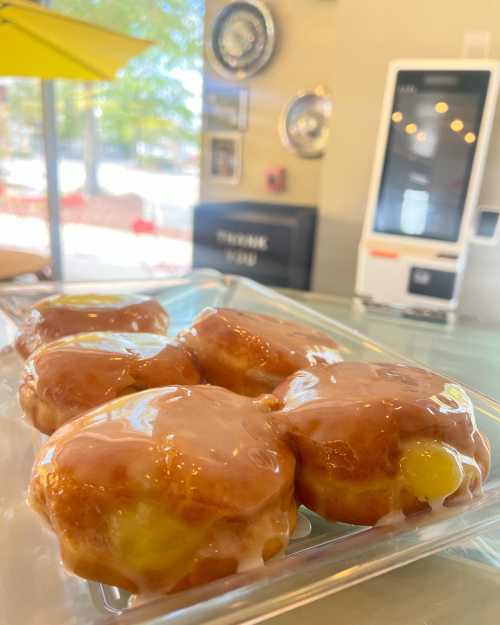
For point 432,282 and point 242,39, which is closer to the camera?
point 432,282

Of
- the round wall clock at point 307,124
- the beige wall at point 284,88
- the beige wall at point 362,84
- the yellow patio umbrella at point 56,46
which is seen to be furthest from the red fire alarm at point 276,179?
the yellow patio umbrella at point 56,46

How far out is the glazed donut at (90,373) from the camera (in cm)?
49

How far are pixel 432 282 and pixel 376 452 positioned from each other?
5.81ft

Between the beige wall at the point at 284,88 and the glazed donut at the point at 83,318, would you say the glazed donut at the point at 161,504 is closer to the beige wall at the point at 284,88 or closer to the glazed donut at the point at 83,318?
the glazed donut at the point at 83,318

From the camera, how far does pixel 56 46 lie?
4.19ft

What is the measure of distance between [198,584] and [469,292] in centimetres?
224

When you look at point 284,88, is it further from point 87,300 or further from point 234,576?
point 234,576

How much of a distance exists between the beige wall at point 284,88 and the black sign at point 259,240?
1.03 ft

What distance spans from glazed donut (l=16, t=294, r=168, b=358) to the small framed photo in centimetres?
251

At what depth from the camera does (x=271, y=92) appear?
291cm

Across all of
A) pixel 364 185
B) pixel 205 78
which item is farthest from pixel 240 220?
pixel 205 78

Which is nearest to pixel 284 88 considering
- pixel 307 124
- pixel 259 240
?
pixel 307 124

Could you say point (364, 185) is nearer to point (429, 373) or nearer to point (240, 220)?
point (240, 220)

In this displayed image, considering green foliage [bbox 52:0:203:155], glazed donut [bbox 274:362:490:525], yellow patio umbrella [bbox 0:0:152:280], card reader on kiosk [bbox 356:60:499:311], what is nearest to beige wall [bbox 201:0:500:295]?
card reader on kiosk [bbox 356:60:499:311]
